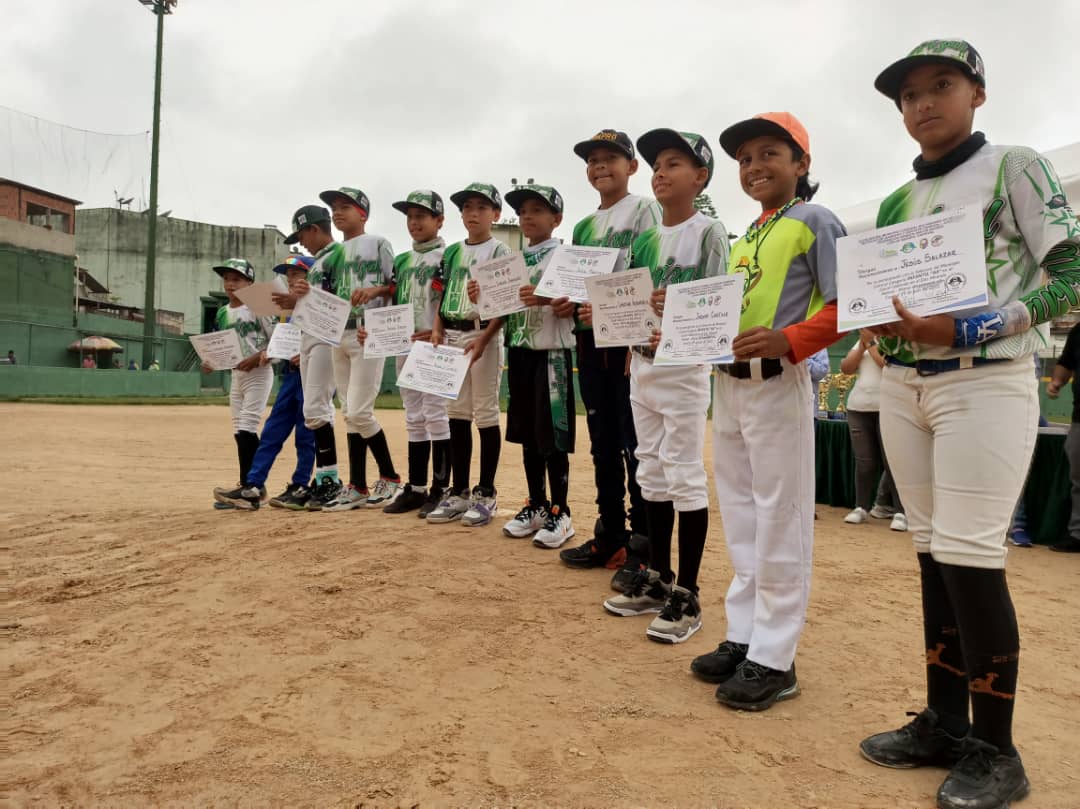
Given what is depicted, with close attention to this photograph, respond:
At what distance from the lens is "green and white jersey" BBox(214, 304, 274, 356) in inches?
245

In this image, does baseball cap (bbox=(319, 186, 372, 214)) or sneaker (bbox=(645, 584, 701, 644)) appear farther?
baseball cap (bbox=(319, 186, 372, 214))

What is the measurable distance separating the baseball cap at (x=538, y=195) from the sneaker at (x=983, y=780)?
3.52 metres

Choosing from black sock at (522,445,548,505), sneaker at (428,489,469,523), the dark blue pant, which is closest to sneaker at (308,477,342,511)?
sneaker at (428,489,469,523)

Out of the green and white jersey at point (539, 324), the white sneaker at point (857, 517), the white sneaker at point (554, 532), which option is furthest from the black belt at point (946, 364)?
the white sneaker at point (857, 517)

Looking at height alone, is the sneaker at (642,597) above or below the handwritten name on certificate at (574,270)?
below

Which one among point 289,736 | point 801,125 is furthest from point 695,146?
point 289,736

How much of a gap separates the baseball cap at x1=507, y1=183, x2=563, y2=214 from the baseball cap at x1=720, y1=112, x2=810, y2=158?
1.96 meters

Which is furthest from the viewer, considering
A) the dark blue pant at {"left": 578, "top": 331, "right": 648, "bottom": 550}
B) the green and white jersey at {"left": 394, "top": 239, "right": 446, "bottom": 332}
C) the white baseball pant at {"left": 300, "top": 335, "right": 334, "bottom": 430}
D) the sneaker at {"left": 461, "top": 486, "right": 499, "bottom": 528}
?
the white baseball pant at {"left": 300, "top": 335, "right": 334, "bottom": 430}

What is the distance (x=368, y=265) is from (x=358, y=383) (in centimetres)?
92

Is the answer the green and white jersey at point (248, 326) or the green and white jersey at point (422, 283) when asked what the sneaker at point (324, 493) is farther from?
the green and white jersey at point (422, 283)

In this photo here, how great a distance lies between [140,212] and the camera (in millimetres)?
39938

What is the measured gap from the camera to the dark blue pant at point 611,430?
155 inches

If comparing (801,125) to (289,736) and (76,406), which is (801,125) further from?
(76,406)

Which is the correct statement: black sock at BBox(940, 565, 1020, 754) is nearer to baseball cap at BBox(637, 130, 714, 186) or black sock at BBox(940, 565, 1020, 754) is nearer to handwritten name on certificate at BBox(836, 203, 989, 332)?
handwritten name on certificate at BBox(836, 203, 989, 332)
